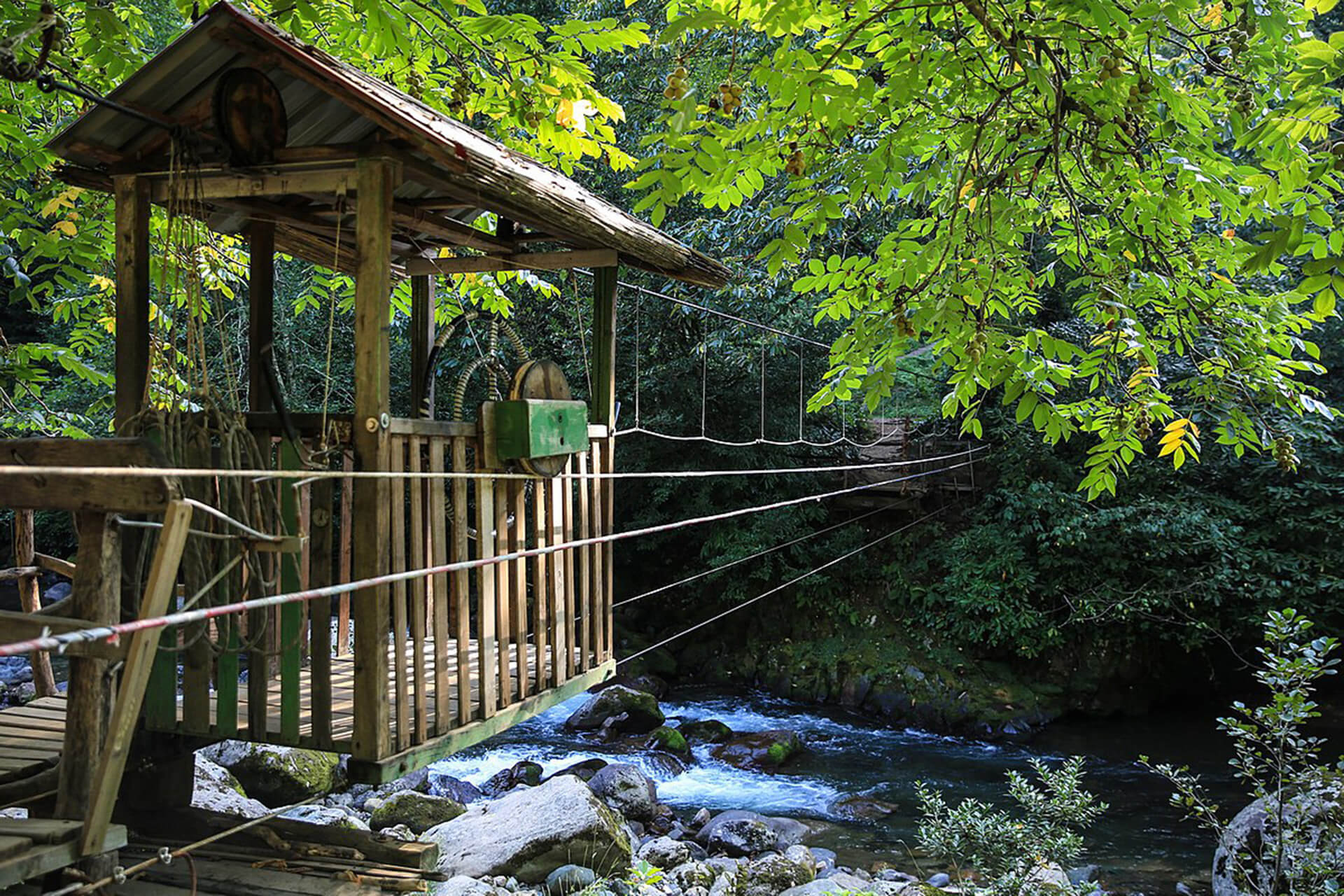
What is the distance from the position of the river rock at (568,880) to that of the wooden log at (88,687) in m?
4.00

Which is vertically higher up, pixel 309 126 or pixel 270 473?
pixel 309 126

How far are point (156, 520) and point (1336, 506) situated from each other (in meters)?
10.9

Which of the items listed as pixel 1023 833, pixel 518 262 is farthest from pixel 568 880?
pixel 518 262

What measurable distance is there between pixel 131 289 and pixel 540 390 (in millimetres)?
1522

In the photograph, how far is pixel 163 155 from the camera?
3.59 m

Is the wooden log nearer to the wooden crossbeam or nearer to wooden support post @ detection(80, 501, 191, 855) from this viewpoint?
wooden support post @ detection(80, 501, 191, 855)

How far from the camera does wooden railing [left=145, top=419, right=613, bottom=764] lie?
334 centimetres

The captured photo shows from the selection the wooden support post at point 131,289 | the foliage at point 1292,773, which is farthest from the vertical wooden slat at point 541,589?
the foliage at point 1292,773

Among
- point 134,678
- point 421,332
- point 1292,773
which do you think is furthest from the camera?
point 421,332

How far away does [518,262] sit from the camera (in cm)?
480

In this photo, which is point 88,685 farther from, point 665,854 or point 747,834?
point 747,834

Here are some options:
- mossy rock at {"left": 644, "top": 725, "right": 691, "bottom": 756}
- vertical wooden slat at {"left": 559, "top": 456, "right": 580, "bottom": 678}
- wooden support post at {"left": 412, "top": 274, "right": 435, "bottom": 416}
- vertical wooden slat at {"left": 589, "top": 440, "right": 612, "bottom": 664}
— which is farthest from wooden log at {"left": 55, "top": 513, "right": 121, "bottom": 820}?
mossy rock at {"left": 644, "top": 725, "right": 691, "bottom": 756}

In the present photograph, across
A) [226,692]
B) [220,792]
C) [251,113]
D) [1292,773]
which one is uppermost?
[251,113]

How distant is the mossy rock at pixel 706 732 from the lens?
10.1 meters
